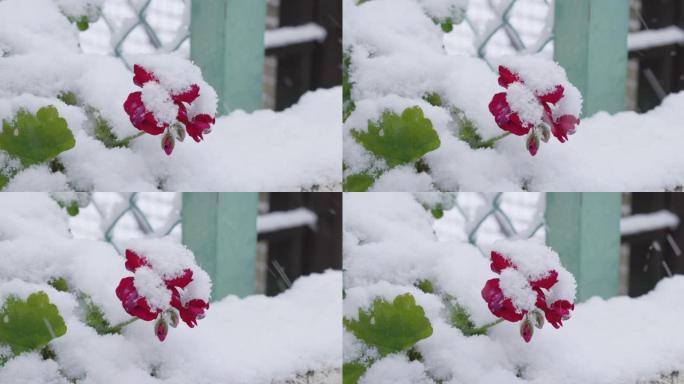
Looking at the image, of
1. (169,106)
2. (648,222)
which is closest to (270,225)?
(169,106)

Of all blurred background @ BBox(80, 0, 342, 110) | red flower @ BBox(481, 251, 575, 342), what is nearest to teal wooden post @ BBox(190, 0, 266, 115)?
blurred background @ BBox(80, 0, 342, 110)

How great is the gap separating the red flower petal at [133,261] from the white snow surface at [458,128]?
34 cm

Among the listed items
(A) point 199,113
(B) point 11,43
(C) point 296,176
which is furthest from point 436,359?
(B) point 11,43

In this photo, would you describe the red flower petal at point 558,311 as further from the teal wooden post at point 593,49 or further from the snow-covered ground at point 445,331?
the teal wooden post at point 593,49

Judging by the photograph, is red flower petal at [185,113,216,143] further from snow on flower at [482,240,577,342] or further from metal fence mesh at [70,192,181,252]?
snow on flower at [482,240,577,342]

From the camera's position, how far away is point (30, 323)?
1975 mm

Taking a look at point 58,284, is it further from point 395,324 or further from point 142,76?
point 395,324

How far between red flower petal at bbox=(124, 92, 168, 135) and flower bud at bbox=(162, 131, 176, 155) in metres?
0.02

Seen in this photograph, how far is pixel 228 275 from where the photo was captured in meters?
2.16

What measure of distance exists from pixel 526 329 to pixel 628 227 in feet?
1.03

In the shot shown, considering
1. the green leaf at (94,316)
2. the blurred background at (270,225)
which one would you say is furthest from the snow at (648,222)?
the green leaf at (94,316)

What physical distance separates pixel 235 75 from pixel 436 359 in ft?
1.75

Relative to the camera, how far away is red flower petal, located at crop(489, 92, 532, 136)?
2074mm

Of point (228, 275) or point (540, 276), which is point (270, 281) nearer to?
point (228, 275)
